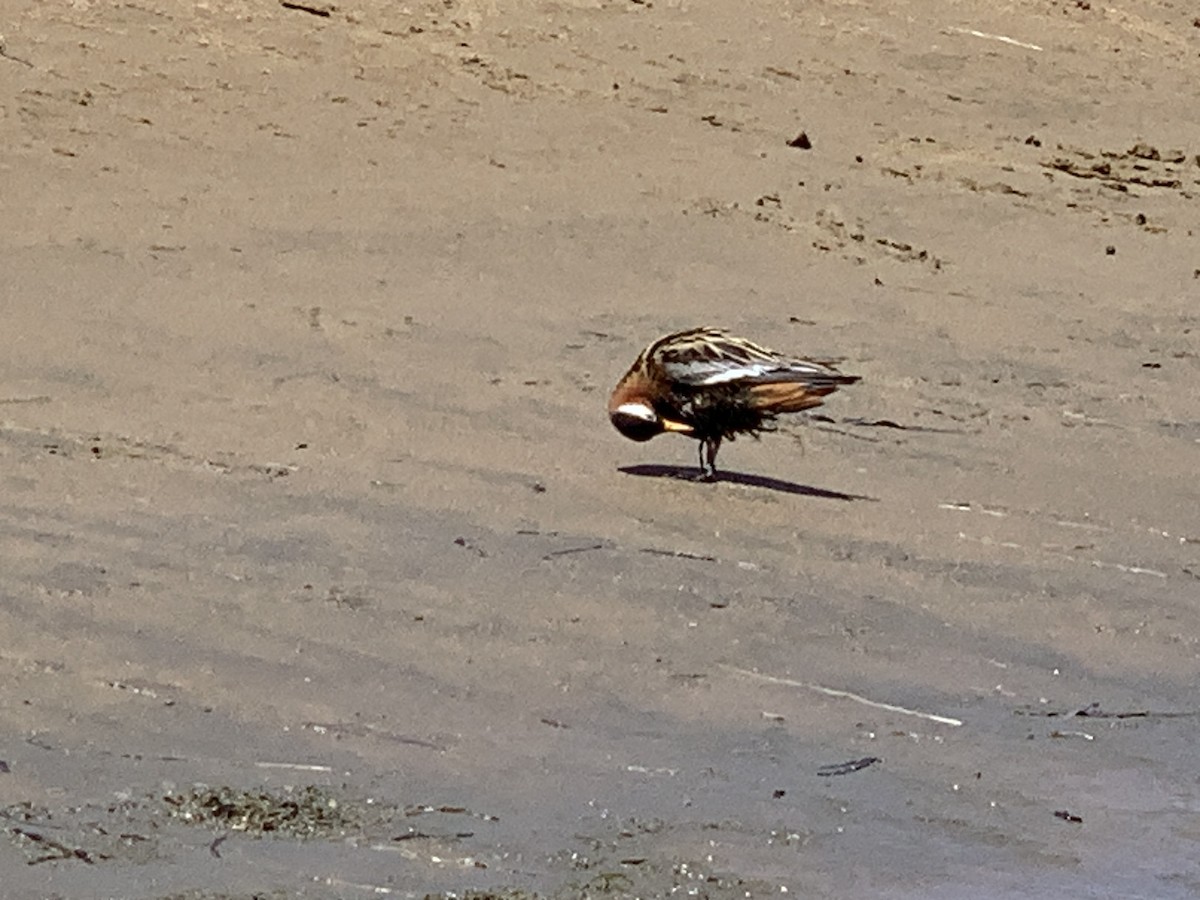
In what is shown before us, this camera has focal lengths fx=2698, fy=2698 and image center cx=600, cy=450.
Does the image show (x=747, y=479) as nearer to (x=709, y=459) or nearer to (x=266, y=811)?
(x=709, y=459)

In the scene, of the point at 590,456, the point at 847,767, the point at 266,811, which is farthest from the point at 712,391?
the point at 266,811

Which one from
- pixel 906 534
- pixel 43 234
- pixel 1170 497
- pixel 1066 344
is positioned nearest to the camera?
pixel 906 534

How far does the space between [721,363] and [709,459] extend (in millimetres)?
307

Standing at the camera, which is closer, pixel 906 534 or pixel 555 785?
pixel 555 785

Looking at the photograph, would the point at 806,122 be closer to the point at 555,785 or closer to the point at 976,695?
the point at 976,695

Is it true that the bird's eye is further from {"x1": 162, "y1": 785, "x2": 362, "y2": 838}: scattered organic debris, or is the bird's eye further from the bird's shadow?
{"x1": 162, "y1": 785, "x2": 362, "y2": 838}: scattered organic debris

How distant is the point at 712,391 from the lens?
8453mm

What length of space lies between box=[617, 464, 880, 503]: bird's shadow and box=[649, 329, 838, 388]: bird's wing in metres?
0.29

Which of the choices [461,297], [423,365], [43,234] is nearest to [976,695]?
[423,365]

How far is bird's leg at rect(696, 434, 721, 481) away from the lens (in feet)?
27.9

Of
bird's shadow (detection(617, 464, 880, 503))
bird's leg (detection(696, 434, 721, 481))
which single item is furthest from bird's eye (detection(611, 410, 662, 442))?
bird's leg (detection(696, 434, 721, 481))

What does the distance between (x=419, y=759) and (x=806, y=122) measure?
6.58 m

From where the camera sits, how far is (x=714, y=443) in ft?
28.2

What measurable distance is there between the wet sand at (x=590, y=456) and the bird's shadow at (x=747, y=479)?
0.04m
